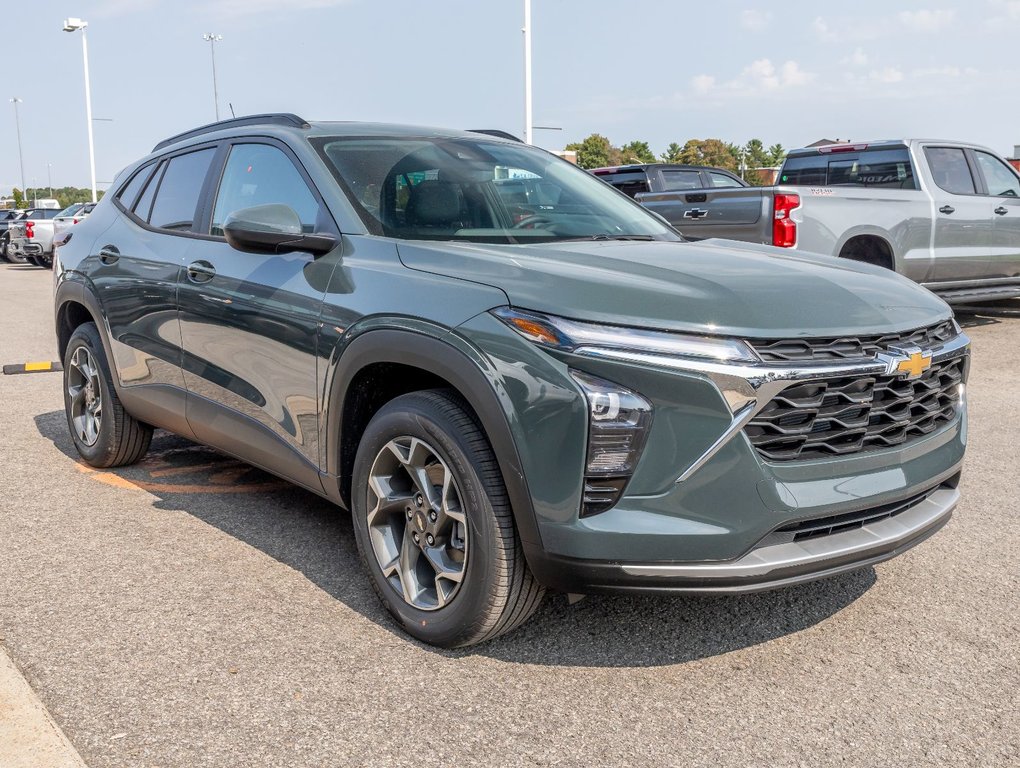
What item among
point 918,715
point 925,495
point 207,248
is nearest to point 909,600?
point 925,495

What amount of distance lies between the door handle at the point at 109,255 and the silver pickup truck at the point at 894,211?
6.06m

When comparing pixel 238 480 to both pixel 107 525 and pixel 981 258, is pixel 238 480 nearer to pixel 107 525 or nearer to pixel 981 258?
pixel 107 525

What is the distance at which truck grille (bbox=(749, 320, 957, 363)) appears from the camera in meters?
2.90

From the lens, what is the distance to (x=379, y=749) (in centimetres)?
276

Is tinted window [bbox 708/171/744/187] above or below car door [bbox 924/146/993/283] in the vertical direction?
above

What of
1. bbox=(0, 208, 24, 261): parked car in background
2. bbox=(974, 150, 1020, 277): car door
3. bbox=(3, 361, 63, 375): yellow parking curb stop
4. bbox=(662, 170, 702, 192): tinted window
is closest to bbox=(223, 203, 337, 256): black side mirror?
bbox=(3, 361, 63, 375): yellow parking curb stop

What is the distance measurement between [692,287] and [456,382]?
76 centimetres

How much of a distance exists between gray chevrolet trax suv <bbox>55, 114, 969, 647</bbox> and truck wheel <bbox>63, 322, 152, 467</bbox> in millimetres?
1042

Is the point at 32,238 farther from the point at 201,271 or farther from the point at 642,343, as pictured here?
the point at 642,343

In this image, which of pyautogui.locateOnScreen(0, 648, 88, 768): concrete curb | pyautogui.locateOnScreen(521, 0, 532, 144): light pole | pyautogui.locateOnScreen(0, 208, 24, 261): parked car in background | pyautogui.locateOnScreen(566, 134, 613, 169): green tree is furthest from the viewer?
pyautogui.locateOnScreen(566, 134, 613, 169): green tree

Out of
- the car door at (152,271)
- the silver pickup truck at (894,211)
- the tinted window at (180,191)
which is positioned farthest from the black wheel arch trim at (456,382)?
the silver pickup truck at (894,211)

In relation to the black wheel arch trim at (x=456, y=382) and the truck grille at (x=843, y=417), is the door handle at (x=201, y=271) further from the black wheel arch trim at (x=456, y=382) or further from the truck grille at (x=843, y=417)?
the truck grille at (x=843, y=417)

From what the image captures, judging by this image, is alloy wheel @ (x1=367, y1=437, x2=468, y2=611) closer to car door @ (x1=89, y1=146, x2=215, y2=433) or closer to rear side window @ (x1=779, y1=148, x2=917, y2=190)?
car door @ (x1=89, y1=146, x2=215, y2=433)

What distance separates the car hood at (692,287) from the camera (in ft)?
9.59
